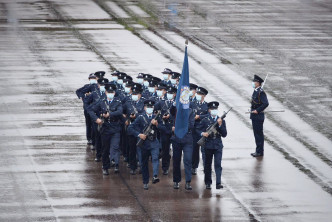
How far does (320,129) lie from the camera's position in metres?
19.7

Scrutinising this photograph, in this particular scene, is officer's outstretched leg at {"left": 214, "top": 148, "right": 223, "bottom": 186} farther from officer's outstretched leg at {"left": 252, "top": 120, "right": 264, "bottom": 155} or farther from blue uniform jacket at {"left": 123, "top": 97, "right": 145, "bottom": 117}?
officer's outstretched leg at {"left": 252, "top": 120, "right": 264, "bottom": 155}

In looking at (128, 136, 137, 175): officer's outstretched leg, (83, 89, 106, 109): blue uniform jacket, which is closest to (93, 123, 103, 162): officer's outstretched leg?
(83, 89, 106, 109): blue uniform jacket

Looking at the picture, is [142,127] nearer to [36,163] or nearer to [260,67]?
[36,163]

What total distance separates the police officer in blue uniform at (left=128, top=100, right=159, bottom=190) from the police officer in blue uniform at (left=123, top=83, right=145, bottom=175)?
1.74ft

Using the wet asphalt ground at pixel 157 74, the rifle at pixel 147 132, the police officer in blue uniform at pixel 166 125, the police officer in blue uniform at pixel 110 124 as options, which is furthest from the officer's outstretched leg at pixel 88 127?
the rifle at pixel 147 132

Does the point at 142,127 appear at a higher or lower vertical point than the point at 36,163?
higher

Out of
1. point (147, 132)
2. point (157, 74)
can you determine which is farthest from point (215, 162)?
point (157, 74)

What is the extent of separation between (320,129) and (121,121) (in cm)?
559

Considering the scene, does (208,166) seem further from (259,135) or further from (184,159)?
(259,135)

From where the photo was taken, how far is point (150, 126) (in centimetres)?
1521

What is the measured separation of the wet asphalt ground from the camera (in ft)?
47.3

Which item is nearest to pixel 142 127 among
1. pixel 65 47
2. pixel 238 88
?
pixel 238 88

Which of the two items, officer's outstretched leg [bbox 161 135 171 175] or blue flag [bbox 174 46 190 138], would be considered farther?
officer's outstretched leg [bbox 161 135 171 175]

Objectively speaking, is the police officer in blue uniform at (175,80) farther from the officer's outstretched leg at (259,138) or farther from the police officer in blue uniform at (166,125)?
the officer's outstretched leg at (259,138)
